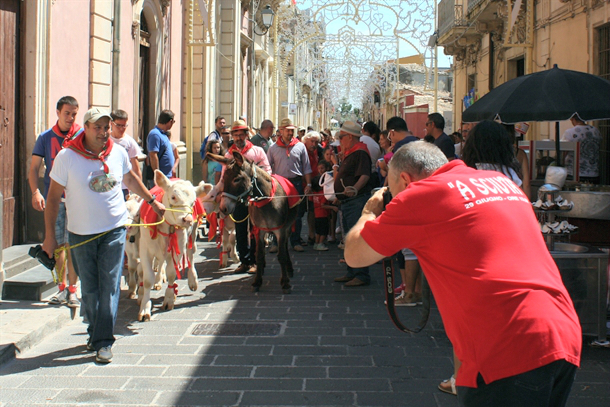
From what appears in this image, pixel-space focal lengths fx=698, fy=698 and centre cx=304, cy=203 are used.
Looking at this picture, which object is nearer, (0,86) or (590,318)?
(590,318)

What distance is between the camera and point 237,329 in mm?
Result: 6461

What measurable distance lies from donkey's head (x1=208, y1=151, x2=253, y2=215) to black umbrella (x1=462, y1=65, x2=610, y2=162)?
2610 mm

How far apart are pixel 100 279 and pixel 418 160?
3286 mm

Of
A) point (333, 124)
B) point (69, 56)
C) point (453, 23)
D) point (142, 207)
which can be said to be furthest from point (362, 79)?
point (333, 124)

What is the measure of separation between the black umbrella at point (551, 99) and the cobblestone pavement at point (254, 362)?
2.22 m

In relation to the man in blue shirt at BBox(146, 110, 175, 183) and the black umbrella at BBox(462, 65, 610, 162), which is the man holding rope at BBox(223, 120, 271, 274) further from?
the black umbrella at BBox(462, 65, 610, 162)

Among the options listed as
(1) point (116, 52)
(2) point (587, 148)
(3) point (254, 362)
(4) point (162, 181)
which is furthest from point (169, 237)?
(2) point (587, 148)

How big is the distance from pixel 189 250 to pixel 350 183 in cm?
212

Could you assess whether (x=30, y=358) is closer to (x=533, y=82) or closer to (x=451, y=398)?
(x=451, y=398)

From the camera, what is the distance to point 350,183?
8523 mm

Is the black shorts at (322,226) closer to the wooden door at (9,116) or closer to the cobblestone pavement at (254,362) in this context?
the cobblestone pavement at (254,362)

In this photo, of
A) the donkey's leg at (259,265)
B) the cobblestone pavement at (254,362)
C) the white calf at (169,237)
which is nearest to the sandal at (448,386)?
the cobblestone pavement at (254,362)

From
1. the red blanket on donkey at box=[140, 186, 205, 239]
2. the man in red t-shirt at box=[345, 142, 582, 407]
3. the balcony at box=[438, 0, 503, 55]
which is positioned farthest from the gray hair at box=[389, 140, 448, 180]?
the balcony at box=[438, 0, 503, 55]

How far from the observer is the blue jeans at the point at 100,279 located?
541 cm
